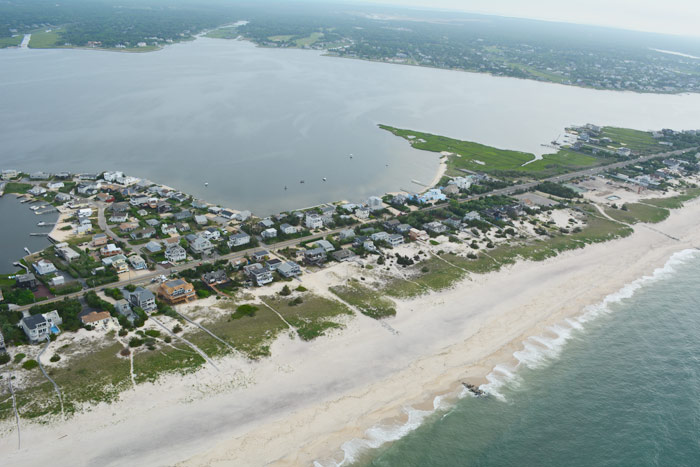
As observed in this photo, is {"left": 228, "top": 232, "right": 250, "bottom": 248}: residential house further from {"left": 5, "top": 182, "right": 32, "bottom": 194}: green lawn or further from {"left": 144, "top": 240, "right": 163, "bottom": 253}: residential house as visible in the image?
{"left": 5, "top": 182, "right": 32, "bottom": 194}: green lawn


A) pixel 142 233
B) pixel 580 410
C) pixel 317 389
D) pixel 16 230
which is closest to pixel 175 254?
pixel 142 233

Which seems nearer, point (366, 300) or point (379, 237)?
point (366, 300)

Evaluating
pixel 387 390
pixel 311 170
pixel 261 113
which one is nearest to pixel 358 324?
pixel 387 390

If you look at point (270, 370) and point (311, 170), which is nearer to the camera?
point (270, 370)

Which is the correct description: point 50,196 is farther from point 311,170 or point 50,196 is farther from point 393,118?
point 393,118

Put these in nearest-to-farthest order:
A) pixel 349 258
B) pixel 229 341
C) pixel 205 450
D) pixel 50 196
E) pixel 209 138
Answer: pixel 205 450 → pixel 229 341 → pixel 349 258 → pixel 50 196 → pixel 209 138

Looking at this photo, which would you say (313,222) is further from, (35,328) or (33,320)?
(35,328)
